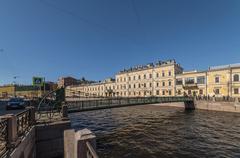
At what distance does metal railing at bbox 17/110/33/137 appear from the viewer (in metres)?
7.67

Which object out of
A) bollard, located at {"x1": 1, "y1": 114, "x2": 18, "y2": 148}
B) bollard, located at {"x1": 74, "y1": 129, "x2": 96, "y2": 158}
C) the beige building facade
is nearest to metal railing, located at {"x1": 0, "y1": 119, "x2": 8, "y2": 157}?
bollard, located at {"x1": 1, "y1": 114, "x2": 18, "y2": 148}

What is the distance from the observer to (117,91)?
75.7 meters

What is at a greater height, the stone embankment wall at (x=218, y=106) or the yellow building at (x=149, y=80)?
the yellow building at (x=149, y=80)

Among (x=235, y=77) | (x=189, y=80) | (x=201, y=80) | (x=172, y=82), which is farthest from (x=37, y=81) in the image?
(x=235, y=77)

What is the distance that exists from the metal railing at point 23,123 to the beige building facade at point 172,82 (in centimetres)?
1707

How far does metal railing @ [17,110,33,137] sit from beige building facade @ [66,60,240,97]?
672 inches

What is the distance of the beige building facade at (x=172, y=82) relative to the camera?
4097cm

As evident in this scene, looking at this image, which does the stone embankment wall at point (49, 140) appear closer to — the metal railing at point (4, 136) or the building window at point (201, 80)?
the metal railing at point (4, 136)

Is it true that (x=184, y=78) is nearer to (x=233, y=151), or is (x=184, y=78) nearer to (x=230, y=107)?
(x=230, y=107)

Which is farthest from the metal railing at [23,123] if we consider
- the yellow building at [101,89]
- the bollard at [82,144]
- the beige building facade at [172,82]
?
the yellow building at [101,89]

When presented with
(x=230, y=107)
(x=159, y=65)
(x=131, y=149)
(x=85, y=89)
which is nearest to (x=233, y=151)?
(x=131, y=149)

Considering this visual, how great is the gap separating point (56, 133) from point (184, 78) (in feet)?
159

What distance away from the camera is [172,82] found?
5350 centimetres

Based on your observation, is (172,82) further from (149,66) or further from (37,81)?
(37,81)
